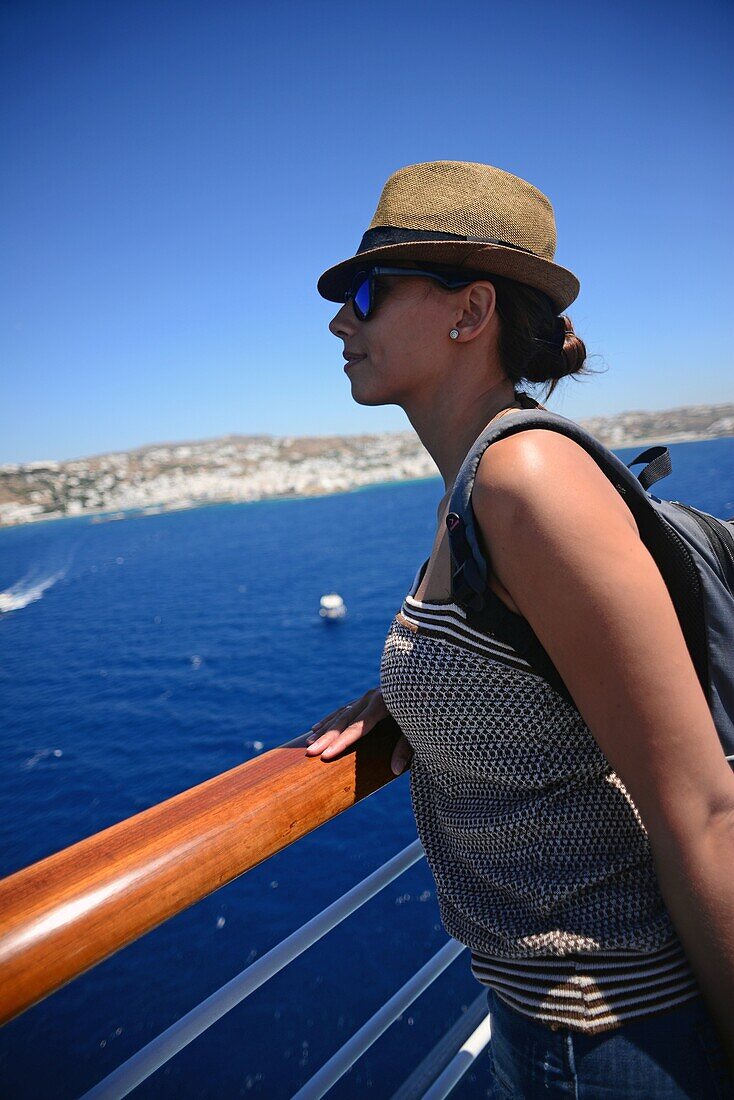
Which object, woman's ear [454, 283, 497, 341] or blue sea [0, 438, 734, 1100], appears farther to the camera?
blue sea [0, 438, 734, 1100]

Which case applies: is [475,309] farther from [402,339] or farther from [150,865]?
[150,865]

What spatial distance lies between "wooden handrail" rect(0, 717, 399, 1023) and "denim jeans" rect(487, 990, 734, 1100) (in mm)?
414

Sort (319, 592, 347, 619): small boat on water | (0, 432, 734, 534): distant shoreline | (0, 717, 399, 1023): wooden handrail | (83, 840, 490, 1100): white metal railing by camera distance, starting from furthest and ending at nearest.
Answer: (0, 432, 734, 534): distant shoreline
(319, 592, 347, 619): small boat on water
(83, 840, 490, 1100): white metal railing
(0, 717, 399, 1023): wooden handrail

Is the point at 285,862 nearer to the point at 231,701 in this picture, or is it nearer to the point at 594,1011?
the point at 231,701

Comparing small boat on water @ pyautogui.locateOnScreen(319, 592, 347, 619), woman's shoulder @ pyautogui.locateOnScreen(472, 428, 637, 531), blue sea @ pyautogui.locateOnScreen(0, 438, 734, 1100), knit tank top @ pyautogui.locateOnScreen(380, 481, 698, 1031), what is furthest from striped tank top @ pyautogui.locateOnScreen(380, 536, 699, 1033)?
small boat on water @ pyautogui.locateOnScreen(319, 592, 347, 619)

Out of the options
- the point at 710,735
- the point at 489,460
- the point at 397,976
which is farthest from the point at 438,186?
the point at 397,976

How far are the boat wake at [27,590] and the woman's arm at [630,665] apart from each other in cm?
4739

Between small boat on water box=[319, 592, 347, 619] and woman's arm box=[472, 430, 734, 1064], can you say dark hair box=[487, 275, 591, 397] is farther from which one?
small boat on water box=[319, 592, 347, 619]

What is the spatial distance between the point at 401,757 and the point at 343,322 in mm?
801

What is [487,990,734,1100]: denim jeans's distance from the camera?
70 centimetres

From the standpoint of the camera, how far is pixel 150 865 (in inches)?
28.4

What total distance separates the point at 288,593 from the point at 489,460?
37724 millimetres

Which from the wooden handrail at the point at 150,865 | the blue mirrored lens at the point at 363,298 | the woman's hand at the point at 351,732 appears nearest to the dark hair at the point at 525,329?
the blue mirrored lens at the point at 363,298

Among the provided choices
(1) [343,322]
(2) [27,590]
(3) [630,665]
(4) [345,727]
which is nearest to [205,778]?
(4) [345,727]
